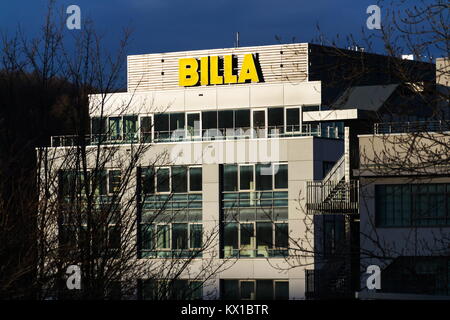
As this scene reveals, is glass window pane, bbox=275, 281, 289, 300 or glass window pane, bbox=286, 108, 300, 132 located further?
glass window pane, bbox=286, 108, 300, 132

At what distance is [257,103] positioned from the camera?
228ft

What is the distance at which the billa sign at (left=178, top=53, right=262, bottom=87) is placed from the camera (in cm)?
7294

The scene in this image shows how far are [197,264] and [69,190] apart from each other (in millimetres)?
40638

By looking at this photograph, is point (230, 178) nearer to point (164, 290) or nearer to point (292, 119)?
point (292, 119)

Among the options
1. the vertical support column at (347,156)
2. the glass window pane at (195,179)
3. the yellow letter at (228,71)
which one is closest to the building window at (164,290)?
the vertical support column at (347,156)

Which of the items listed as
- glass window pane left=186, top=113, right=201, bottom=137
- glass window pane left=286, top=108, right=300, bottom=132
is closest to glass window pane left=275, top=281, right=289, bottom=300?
glass window pane left=286, top=108, right=300, bottom=132

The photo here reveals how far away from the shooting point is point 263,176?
64500 mm

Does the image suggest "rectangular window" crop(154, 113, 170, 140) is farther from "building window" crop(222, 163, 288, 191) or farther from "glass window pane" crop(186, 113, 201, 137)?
"building window" crop(222, 163, 288, 191)

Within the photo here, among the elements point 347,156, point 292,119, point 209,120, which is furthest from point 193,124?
point 347,156

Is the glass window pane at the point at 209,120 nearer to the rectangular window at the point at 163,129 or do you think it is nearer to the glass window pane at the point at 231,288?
the rectangular window at the point at 163,129

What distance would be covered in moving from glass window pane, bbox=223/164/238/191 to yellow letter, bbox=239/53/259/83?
29.2ft

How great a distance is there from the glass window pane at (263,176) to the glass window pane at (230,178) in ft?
5.13
